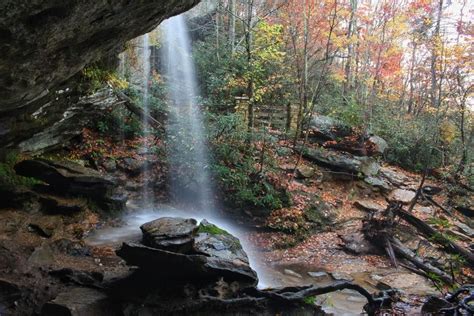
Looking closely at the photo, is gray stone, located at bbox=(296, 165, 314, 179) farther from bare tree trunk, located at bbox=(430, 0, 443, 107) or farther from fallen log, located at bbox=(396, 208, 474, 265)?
bare tree trunk, located at bbox=(430, 0, 443, 107)

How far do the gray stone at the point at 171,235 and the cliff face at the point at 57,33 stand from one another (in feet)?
9.41

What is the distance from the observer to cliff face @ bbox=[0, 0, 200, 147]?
9.13ft

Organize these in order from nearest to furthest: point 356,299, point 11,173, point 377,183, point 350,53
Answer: point 356,299, point 11,173, point 377,183, point 350,53

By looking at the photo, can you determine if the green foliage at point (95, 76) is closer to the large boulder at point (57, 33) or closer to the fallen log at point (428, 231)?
the large boulder at point (57, 33)

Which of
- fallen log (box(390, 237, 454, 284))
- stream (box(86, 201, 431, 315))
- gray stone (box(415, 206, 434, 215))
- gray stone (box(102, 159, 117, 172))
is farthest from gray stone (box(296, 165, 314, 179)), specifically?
gray stone (box(102, 159, 117, 172))

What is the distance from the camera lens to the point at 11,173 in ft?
26.9

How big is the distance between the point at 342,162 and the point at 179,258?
10.00 meters

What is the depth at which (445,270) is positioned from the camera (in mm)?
9094

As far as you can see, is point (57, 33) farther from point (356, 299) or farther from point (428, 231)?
point (428, 231)

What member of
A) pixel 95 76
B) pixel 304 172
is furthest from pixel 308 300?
pixel 304 172

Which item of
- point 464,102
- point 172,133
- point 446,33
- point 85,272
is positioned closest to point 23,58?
point 85,272

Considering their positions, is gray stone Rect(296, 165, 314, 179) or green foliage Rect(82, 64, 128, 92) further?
gray stone Rect(296, 165, 314, 179)

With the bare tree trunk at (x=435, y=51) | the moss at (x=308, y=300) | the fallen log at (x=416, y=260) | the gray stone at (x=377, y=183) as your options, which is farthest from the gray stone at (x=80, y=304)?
the bare tree trunk at (x=435, y=51)

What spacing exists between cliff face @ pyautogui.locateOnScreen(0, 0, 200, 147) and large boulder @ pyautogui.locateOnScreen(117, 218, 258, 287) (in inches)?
97.5
